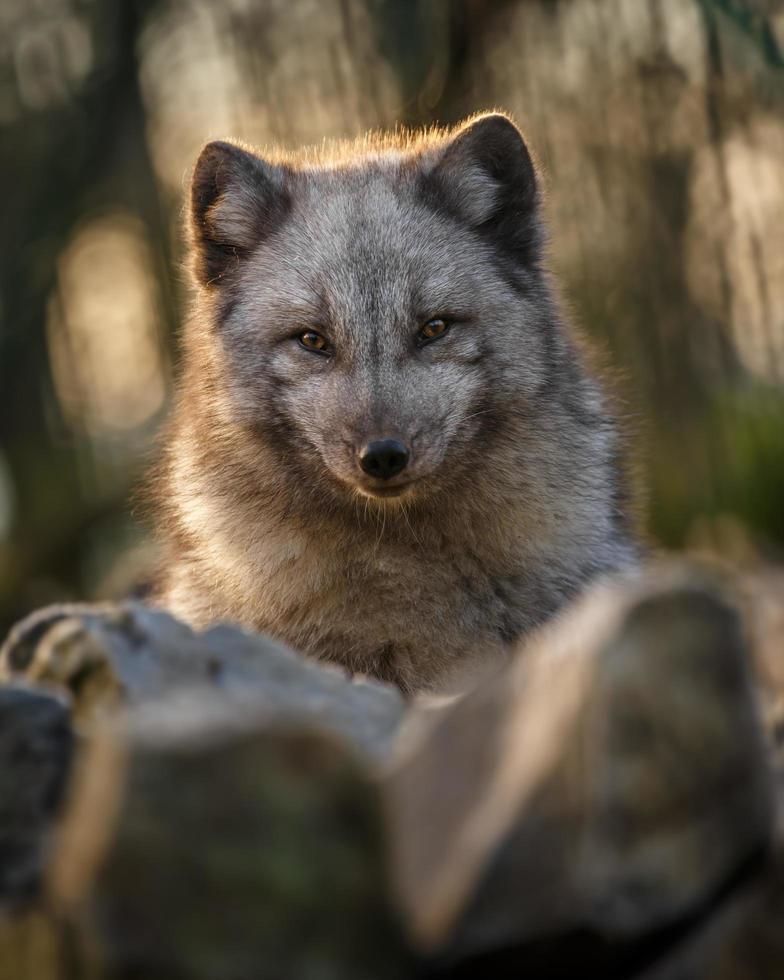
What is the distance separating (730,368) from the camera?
368 inches

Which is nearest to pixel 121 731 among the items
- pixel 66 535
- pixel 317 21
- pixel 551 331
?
pixel 551 331

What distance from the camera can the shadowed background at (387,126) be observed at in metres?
9.04

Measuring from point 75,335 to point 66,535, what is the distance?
1.74 m

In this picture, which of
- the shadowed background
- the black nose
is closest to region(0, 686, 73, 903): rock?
the black nose

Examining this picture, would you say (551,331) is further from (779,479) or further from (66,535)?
(66,535)

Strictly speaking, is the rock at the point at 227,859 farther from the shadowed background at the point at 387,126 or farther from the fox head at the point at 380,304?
the shadowed background at the point at 387,126

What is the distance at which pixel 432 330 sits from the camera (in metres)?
4.97

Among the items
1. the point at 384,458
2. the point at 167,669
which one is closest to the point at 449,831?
the point at 167,669

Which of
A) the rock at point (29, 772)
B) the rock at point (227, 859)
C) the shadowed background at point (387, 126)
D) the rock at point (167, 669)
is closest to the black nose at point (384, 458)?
the rock at point (167, 669)

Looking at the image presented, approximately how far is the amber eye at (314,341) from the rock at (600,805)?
2930 mm

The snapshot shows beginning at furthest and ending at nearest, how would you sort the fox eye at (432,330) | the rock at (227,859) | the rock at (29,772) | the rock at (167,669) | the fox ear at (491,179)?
the fox ear at (491,179) → the fox eye at (432,330) → the rock at (167,669) → the rock at (29,772) → the rock at (227,859)

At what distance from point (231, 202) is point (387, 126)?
17.5 ft

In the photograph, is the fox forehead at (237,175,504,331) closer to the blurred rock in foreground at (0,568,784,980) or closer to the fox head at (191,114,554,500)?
the fox head at (191,114,554,500)

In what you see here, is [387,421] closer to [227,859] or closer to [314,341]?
[314,341]
